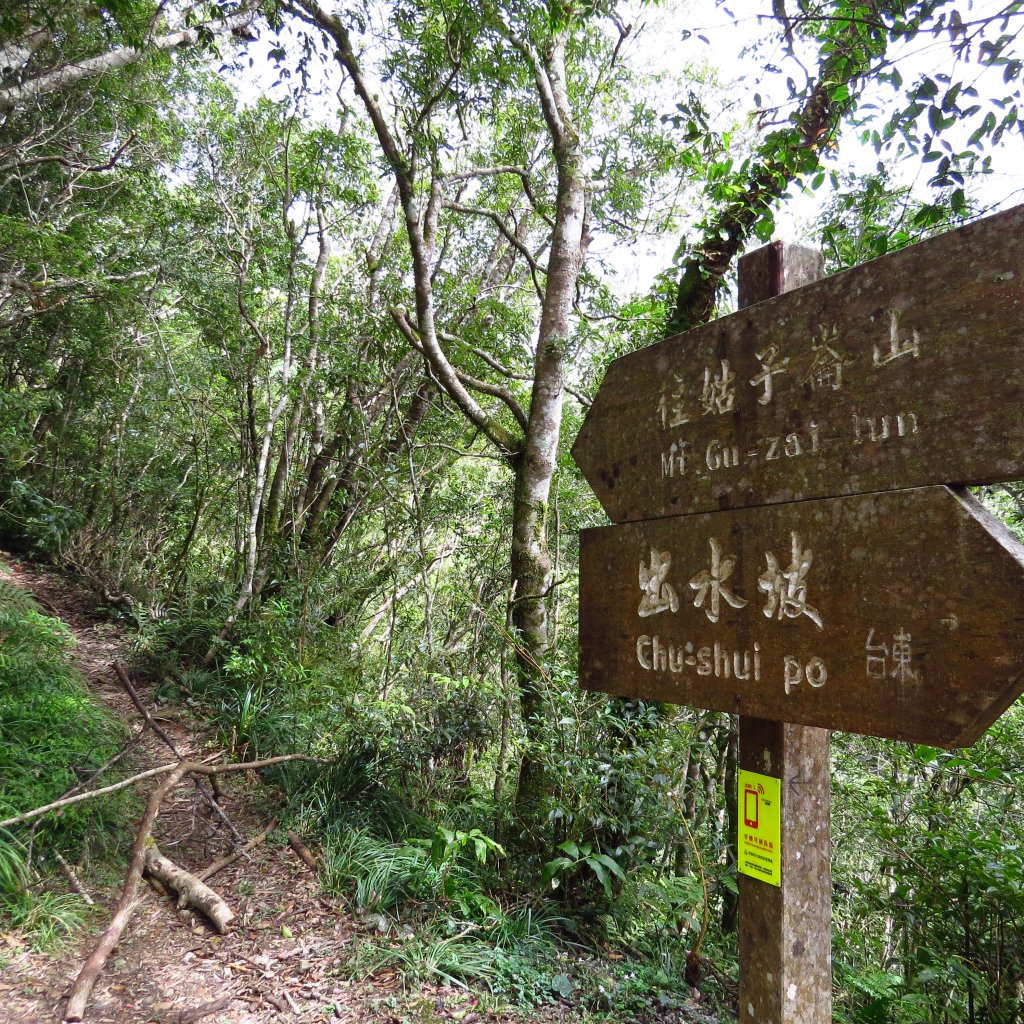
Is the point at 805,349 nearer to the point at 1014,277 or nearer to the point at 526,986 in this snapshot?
the point at 1014,277

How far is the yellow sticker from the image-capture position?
5.13 ft

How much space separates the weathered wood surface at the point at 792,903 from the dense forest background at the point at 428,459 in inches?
56.6

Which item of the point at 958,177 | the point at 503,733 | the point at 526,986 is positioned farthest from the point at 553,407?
the point at 526,986

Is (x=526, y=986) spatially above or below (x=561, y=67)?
below

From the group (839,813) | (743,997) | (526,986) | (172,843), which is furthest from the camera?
(839,813)

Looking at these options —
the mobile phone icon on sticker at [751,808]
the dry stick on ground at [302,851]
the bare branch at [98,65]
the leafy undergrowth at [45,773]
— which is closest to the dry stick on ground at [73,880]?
the leafy undergrowth at [45,773]

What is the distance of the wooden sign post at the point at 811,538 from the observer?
46.3 inches

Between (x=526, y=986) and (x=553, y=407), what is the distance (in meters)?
3.56

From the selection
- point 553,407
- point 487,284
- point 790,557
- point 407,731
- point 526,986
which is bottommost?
point 526,986

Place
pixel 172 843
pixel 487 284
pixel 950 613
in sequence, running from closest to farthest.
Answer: pixel 950 613 < pixel 172 843 < pixel 487 284

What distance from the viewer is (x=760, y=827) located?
5.29 ft

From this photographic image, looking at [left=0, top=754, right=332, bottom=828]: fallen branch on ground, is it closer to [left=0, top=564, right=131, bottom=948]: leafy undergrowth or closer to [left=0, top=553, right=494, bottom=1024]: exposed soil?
[left=0, top=564, right=131, bottom=948]: leafy undergrowth

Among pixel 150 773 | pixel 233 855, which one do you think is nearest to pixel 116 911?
pixel 150 773

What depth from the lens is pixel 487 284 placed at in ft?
26.9
